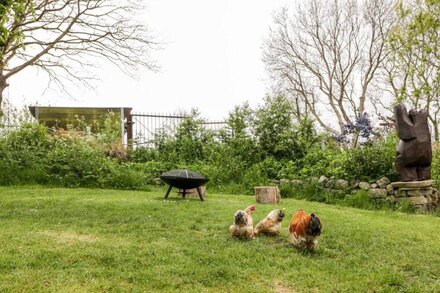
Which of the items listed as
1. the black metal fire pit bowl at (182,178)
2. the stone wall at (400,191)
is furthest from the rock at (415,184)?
the black metal fire pit bowl at (182,178)

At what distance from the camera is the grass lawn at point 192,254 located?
3467 mm

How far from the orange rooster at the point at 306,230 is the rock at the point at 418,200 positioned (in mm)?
4399

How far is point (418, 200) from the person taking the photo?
26.0 ft

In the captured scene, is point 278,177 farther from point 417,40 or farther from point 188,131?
point 417,40

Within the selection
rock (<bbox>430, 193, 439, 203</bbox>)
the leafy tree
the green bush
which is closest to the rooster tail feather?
rock (<bbox>430, 193, 439, 203</bbox>)

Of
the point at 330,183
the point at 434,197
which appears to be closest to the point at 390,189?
the point at 434,197

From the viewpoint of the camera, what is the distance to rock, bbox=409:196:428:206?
789cm

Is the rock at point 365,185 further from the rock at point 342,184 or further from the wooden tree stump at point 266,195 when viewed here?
the wooden tree stump at point 266,195

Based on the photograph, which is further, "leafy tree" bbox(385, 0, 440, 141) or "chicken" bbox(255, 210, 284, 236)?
"leafy tree" bbox(385, 0, 440, 141)

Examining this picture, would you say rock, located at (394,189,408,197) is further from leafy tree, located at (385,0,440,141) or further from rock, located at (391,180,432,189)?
leafy tree, located at (385,0,440,141)

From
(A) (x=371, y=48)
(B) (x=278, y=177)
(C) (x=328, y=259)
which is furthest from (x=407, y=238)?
(A) (x=371, y=48)

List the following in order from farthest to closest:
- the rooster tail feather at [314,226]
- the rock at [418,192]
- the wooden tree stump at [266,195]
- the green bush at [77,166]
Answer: the green bush at [77,166]
the rock at [418,192]
the wooden tree stump at [266,195]
the rooster tail feather at [314,226]

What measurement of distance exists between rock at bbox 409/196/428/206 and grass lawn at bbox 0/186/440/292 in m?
1.52

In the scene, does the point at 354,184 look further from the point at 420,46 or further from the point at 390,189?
the point at 420,46
